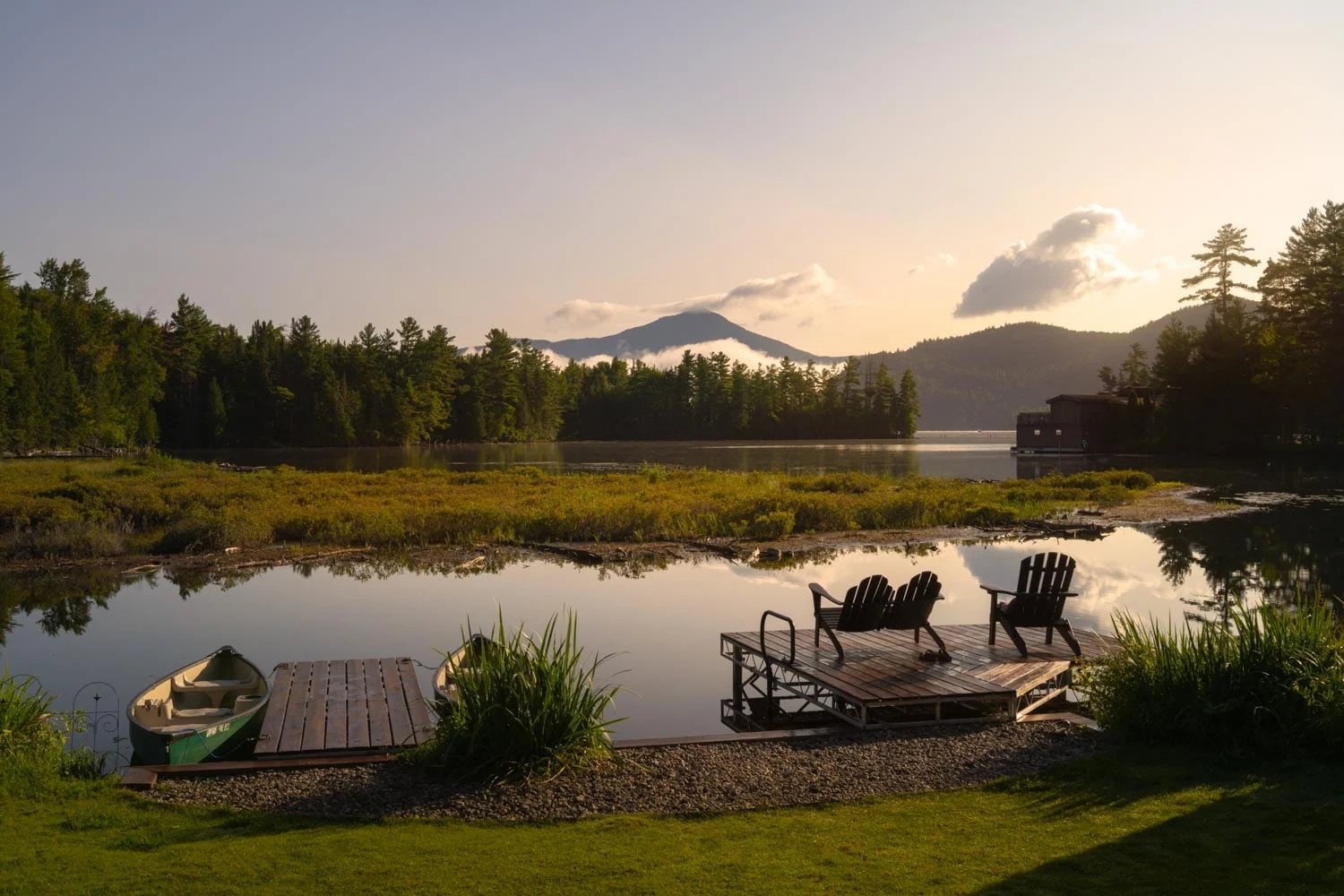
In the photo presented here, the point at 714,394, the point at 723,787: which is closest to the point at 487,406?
the point at 714,394

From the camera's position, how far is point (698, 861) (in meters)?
5.55

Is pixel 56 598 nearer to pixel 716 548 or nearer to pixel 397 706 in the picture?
pixel 397 706

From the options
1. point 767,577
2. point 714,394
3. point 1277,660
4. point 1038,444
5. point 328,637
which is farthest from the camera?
point 714,394

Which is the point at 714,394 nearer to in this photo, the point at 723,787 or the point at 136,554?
the point at 136,554

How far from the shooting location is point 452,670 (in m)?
8.62

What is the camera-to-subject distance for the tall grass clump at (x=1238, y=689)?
7277mm

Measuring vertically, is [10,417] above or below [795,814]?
above

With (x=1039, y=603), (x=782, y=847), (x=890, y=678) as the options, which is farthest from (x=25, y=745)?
(x=1039, y=603)

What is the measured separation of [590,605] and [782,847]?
11.6 meters

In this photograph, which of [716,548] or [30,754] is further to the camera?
[716,548]

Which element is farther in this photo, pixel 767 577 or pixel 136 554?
pixel 136 554

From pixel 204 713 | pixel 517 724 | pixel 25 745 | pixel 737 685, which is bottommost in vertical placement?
pixel 737 685

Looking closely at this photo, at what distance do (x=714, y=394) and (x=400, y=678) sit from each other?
442 feet

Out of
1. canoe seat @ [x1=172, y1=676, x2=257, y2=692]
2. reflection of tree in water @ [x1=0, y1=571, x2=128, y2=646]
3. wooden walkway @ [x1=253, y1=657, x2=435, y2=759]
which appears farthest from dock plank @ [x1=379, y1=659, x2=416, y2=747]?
reflection of tree in water @ [x1=0, y1=571, x2=128, y2=646]
